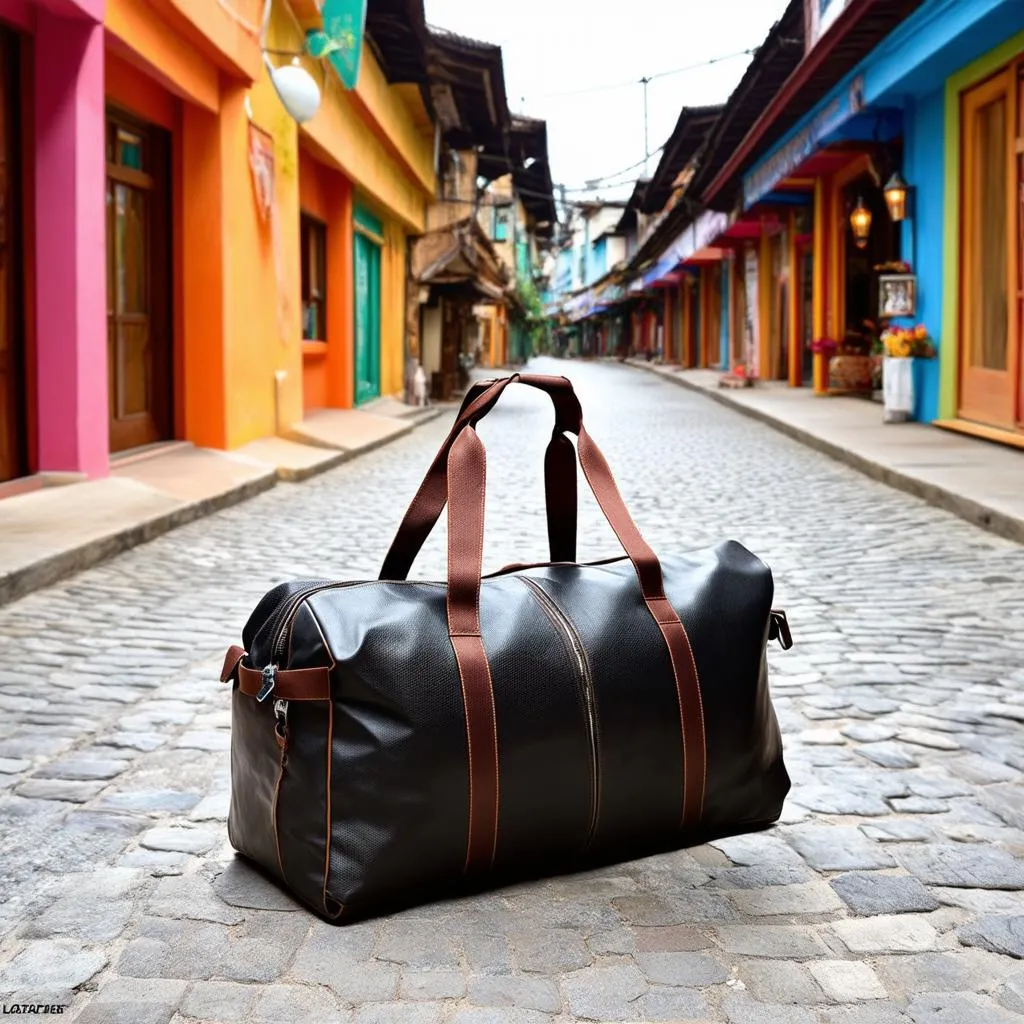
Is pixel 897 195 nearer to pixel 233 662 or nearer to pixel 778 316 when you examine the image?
pixel 778 316

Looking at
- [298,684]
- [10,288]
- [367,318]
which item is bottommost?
[298,684]

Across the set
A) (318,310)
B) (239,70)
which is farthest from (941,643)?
(318,310)

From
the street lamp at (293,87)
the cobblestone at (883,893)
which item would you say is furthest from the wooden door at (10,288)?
the cobblestone at (883,893)

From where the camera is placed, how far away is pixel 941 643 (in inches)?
181

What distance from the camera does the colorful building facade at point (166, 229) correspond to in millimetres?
7645

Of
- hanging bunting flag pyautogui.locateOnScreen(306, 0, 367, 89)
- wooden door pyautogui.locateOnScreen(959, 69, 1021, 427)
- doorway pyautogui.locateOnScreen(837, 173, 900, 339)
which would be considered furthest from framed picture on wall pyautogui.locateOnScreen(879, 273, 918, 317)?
hanging bunting flag pyautogui.locateOnScreen(306, 0, 367, 89)

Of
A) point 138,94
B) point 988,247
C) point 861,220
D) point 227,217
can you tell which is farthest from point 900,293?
point 138,94

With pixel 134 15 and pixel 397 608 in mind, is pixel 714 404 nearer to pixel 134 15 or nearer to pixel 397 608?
pixel 134 15

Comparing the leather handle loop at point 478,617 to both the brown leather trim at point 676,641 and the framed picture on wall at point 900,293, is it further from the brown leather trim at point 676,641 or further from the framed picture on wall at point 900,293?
the framed picture on wall at point 900,293

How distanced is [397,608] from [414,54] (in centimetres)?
1647

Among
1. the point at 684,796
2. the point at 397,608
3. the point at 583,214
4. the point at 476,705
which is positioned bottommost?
the point at 684,796

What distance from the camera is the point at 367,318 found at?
19281mm

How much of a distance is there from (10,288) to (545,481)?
5.93 meters

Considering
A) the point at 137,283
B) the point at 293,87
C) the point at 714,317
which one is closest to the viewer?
the point at 137,283
